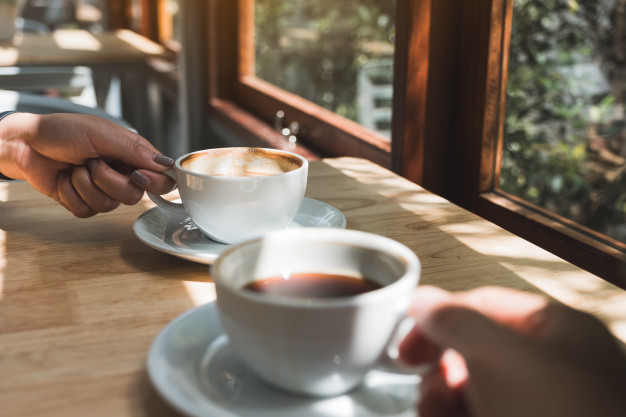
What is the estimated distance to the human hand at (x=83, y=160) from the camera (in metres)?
0.73

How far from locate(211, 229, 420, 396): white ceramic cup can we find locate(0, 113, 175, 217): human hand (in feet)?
1.08

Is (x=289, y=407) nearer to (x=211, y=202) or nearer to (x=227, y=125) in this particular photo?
(x=211, y=202)

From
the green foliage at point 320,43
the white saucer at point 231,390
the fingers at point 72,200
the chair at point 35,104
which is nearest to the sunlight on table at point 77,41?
the green foliage at point 320,43

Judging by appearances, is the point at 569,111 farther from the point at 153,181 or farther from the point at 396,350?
the point at 396,350

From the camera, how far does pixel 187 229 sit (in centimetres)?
73

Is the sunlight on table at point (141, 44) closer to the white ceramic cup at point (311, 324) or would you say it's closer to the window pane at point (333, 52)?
the window pane at point (333, 52)

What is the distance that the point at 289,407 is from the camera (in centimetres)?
39

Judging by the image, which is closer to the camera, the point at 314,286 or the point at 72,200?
the point at 314,286

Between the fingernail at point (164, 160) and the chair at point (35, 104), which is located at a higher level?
the fingernail at point (164, 160)

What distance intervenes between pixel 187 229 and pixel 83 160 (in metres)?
0.17

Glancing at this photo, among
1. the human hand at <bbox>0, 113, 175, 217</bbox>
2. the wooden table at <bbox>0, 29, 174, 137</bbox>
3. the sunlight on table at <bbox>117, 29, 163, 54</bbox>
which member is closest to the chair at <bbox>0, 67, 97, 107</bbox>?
the wooden table at <bbox>0, 29, 174, 137</bbox>

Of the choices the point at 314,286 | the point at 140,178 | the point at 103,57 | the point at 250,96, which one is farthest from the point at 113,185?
the point at 103,57

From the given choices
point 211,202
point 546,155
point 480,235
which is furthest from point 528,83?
point 211,202

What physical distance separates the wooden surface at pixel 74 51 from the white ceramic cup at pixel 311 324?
2776 millimetres
